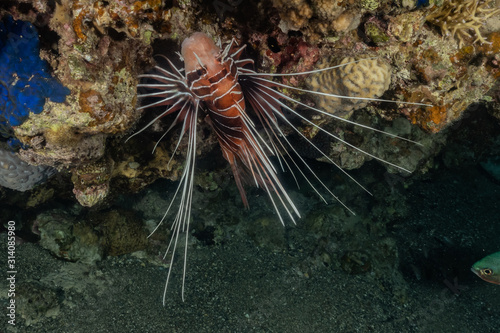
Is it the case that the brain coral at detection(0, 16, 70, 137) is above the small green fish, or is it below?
above

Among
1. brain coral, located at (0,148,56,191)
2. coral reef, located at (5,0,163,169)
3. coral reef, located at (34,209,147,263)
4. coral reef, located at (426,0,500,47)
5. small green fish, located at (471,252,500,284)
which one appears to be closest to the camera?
coral reef, located at (5,0,163,169)

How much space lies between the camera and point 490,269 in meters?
4.37

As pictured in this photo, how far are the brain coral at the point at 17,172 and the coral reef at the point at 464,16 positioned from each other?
13.0 feet

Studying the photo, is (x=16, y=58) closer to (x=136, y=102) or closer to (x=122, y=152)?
(x=136, y=102)

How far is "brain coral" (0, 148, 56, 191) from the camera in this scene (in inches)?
112

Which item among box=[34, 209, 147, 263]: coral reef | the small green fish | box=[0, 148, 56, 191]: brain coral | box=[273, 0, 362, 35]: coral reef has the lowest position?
the small green fish

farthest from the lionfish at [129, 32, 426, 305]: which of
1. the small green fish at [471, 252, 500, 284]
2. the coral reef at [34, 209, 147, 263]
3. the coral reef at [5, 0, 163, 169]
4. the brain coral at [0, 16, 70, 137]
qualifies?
the small green fish at [471, 252, 500, 284]

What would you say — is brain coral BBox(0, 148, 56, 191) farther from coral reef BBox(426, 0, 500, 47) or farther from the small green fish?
the small green fish

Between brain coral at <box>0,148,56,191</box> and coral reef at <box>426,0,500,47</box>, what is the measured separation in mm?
3971

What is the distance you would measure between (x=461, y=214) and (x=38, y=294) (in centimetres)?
734

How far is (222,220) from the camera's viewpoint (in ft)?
17.9

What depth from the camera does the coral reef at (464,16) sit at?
7.86 ft

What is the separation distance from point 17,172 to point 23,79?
1461 millimetres

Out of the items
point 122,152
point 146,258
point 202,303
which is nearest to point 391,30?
point 122,152
